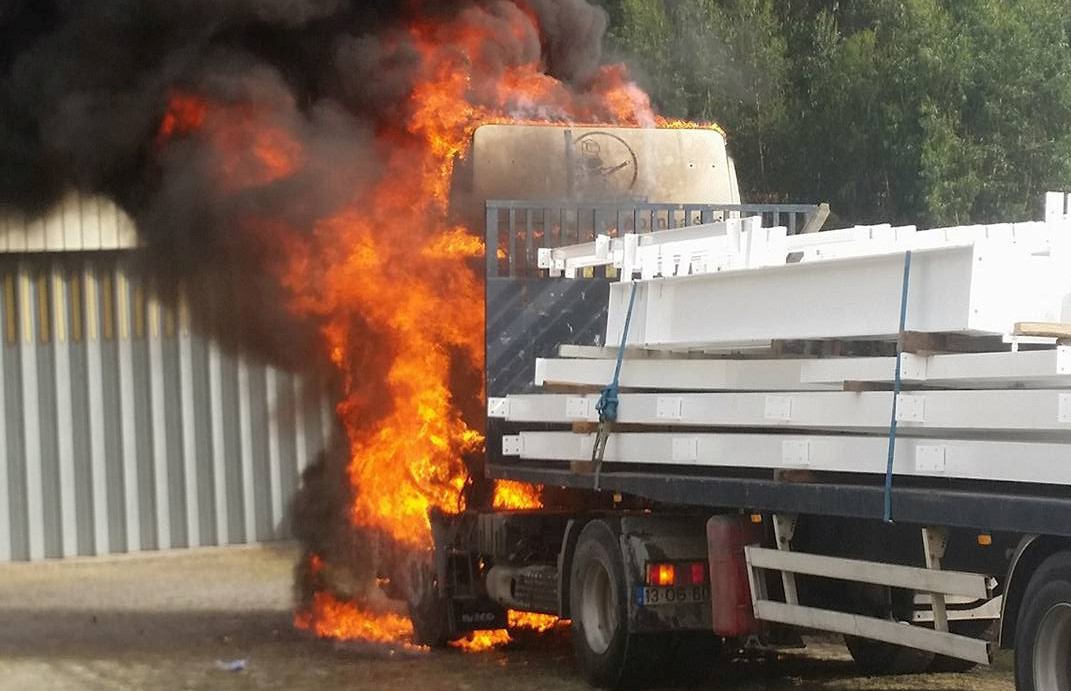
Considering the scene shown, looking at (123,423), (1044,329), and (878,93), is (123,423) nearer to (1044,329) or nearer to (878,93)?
(878,93)

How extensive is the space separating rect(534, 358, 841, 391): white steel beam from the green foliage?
10670 mm

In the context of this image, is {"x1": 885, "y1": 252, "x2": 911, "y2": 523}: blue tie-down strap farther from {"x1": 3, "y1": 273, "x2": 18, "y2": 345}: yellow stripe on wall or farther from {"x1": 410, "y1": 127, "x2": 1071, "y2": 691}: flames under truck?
{"x1": 3, "y1": 273, "x2": 18, "y2": 345}: yellow stripe on wall

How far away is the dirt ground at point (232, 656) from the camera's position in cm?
1098

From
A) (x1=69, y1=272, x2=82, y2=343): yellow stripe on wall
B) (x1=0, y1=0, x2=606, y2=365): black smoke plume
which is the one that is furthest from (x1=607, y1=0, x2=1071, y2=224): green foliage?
(x1=69, y1=272, x2=82, y2=343): yellow stripe on wall

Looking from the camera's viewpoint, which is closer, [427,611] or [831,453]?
[831,453]

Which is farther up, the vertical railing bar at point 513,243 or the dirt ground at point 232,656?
the vertical railing bar at point 513,243

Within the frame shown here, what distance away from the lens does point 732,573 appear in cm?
961

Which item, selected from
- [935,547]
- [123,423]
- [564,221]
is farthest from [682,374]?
[123,423]

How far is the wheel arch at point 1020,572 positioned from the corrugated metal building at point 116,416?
38.5 ft

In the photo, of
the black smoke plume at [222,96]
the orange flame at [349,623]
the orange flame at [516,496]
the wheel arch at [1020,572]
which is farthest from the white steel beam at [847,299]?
the black smoke plume at [222,96]

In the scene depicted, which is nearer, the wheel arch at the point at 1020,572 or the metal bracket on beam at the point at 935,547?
the wheel arch at the point at 1020,572

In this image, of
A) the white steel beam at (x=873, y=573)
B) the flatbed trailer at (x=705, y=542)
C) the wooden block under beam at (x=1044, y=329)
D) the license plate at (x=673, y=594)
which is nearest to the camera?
the wooden block under beam at (x=1044, y=329)

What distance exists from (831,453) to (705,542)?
225 centimetres

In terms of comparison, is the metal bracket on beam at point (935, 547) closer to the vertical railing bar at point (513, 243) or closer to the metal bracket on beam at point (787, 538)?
the metal bracket on beam at point (787, 538)
